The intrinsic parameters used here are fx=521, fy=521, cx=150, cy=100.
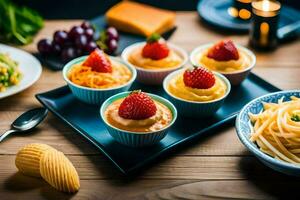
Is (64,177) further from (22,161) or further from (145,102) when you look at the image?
(145,102)

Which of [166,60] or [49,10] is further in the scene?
[49,10]

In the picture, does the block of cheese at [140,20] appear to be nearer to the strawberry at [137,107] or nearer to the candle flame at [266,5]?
the candle flame at [266,5]

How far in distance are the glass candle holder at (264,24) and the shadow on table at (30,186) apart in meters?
1.37

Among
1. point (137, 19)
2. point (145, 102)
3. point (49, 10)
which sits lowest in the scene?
point (49, 10)

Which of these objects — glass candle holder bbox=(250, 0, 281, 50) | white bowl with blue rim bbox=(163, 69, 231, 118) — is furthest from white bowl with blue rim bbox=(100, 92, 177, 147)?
glass candle holder bbox=(250, 0, 281, 50)

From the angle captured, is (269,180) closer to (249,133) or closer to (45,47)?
(249,133)

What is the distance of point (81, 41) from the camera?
8.04ft

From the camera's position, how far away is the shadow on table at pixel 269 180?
1.57 m

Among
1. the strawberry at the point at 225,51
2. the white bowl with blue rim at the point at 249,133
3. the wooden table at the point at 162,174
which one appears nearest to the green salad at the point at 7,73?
the wooden table at the point at 162,174

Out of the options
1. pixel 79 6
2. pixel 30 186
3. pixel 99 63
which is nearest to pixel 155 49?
pixel 99 63

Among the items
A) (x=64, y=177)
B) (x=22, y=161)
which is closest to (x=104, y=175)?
(x=64, y=177)

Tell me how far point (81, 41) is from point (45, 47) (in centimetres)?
18

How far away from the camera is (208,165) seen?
5.63ft

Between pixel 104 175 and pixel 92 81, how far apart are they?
1.67 feet
